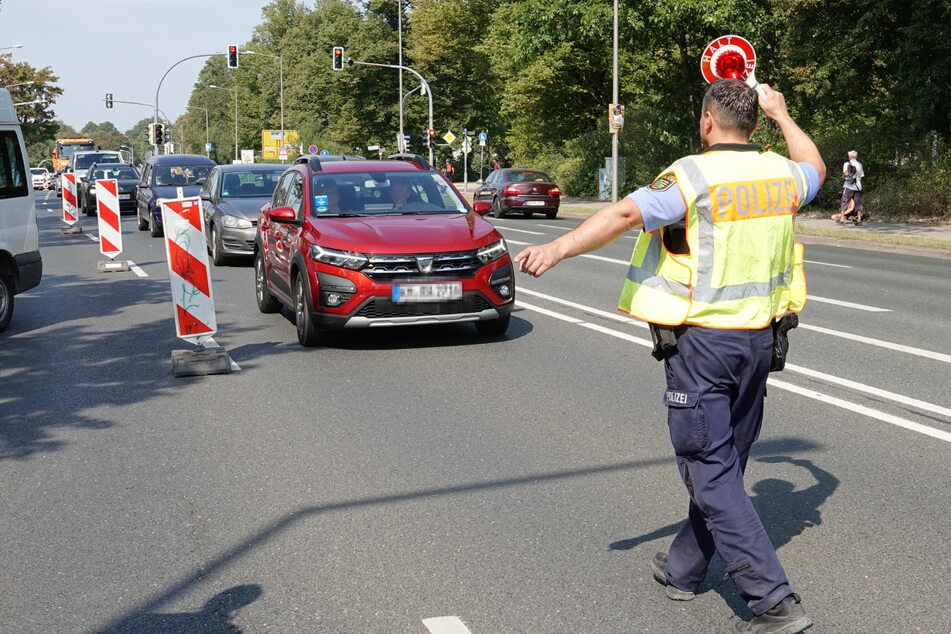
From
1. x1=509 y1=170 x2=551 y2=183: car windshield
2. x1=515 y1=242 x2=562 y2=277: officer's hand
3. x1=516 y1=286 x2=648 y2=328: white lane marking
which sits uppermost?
x1=509 y1=170 x2=551 y2=183: car windshield

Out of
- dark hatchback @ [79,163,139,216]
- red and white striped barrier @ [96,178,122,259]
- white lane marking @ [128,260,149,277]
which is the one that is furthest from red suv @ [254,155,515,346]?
dark hatchback @ [79,163,139,216]

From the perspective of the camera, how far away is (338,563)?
4508mm

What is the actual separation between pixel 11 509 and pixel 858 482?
4.12m

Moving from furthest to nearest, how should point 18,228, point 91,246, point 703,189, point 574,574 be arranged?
point 91,246 → point 18,228 → point 574,574 → point 703,189

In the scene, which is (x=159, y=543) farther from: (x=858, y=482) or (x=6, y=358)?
(x=6, y=358)

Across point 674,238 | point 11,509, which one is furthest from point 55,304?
point 674,238

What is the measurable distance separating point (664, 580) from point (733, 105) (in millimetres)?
1763

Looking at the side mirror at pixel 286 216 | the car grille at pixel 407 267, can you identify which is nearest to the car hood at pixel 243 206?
the side mirror at pixel 286 216

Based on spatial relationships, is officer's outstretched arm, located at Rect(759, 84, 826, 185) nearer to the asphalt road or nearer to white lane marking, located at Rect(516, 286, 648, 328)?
the asphalt road

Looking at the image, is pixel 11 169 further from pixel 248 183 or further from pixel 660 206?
pixel 660 206

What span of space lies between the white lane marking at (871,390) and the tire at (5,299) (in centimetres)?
762

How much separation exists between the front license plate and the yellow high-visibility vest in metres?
5.75

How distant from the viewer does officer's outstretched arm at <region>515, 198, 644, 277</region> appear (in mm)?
3641

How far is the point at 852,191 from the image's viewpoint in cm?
2728
